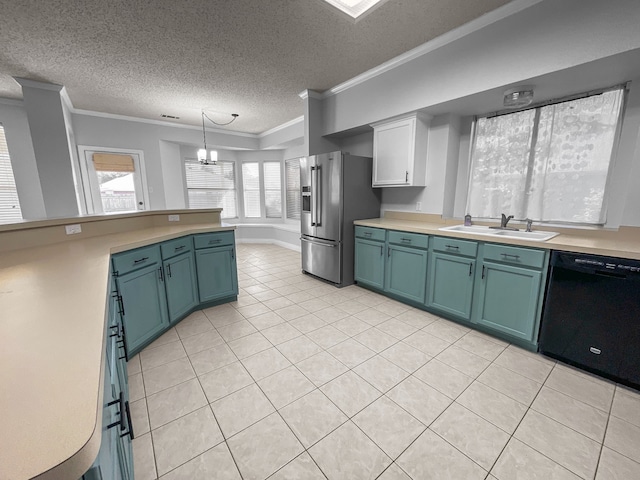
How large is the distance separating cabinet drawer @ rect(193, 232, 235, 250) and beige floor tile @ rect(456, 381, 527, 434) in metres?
2.57

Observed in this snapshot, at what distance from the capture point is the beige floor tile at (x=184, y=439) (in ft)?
4.37

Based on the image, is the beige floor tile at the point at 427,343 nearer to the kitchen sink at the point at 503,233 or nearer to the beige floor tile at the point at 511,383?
the beige floor tile at the point at 511,383

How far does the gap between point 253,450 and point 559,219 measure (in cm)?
307

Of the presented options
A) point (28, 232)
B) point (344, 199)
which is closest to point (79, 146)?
point (28, 232)

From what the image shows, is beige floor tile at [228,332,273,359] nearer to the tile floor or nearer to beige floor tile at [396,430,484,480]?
the tile floor

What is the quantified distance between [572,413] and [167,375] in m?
2.64

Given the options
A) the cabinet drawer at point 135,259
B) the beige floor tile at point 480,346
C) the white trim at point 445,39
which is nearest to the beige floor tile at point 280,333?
the cabinet drawer at point 135,259

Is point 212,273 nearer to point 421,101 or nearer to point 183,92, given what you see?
point 183,92

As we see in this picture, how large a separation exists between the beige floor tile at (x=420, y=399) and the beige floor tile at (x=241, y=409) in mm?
813

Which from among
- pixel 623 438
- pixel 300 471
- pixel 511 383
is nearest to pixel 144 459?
pixel 300 471

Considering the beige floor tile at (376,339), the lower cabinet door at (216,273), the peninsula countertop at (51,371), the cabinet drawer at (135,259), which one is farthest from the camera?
the lower cabinet door at (216,273)

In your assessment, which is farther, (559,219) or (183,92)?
(183,92)

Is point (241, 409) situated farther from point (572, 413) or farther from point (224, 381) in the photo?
point (572, 413)

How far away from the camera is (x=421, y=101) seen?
9.21 feet
